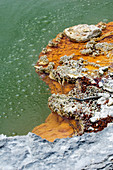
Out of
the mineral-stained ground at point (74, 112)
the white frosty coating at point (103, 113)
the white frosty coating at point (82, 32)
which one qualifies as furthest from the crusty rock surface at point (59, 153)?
the white frosty coating at point (82, 32)

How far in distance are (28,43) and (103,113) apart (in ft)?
6.98

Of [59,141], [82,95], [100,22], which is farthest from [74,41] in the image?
[59,141]

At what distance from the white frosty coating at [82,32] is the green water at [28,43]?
31 cm

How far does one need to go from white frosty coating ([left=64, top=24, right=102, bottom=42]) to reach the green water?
312 millimetres

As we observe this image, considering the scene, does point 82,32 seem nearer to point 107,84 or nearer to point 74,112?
point 107,84

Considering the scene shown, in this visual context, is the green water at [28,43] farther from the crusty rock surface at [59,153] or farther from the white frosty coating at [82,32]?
the crusty rock surface at [59,153]

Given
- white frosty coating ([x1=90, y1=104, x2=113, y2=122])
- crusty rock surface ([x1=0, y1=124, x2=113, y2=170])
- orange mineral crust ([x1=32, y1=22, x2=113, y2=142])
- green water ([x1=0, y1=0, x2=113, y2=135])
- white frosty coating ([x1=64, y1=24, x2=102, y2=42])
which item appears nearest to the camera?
crusty rock surface ([x1=0, y1=124, x2=113, y2=170])

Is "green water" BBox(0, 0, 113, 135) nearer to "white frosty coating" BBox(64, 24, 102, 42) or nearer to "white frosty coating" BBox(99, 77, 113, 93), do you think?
"white frosty coating" BBox(64, 24, 102, 42)

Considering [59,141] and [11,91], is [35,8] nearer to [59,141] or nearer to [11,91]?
[11,91]

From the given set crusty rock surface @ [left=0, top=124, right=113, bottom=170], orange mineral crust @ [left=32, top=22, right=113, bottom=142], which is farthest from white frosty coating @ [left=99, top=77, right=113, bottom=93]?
crusty rock surface @ [left=0, top=124, right=113, bottom=170]

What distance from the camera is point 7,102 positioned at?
2.45 meters

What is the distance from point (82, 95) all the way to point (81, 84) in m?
0.19

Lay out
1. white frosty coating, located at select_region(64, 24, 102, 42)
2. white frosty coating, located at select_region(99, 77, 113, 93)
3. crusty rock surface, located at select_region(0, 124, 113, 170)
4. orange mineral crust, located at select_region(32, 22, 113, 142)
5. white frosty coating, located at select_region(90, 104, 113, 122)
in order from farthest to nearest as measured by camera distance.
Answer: white frosty coating, located at select_region(64, 24, 102, 42) → white frosty coating, located at select_region(99, 77, 113, 93) → orange mineral crust, located at select_region(32, 22, 113, 142) → white frosty coating, located at select_region(90, 104, 113, 122) → crusty rock surface, located at select_region(0, 124, 113, 170)

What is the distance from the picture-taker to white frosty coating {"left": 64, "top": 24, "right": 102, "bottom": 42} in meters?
3.12
